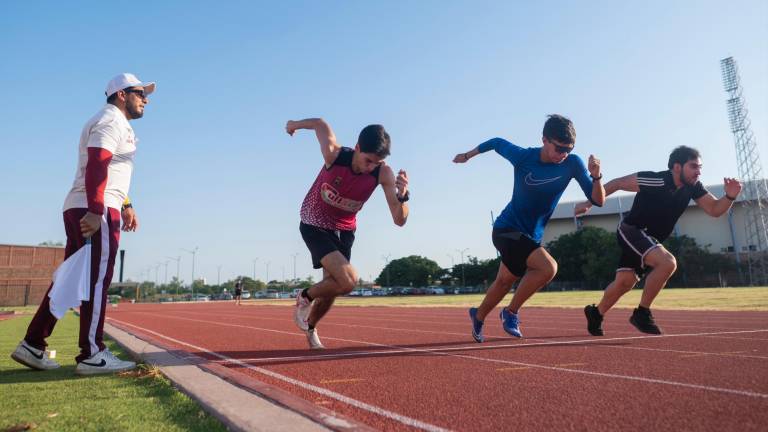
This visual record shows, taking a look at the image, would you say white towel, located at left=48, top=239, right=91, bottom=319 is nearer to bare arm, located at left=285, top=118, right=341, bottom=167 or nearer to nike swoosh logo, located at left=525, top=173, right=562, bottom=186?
bare arm, located at left=285, top=118, right=341, bottom=167

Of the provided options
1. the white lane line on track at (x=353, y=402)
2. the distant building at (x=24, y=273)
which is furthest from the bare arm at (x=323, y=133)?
the distant building at (x=24, y=273)

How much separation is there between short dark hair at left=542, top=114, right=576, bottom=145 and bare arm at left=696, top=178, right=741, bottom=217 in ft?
5.76

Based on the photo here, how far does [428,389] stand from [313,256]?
2346 millimetres

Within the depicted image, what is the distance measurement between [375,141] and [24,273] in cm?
7350

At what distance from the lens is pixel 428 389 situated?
9.50 feet

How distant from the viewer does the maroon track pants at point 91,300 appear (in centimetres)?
359

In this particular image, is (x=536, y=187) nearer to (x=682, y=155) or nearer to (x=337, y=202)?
(x=682, y=155)

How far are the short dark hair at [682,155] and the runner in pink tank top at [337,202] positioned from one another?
11.4 ft

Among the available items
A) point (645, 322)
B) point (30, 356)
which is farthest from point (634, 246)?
point (30, 356)

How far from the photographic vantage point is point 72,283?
11.4 ft

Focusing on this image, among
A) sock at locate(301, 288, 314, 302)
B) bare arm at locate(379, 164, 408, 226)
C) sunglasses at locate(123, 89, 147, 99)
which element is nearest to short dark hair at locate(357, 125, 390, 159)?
bare arm at locate(379, 164, 408, 226)

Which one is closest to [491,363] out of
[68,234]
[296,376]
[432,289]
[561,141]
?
[296,376]

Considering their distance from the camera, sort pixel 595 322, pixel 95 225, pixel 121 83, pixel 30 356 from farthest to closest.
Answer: pixel 595 322
pixel 121 83
pixel 30 356
pixel 95 225

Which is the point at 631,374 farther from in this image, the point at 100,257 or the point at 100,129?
the point at 100,129
